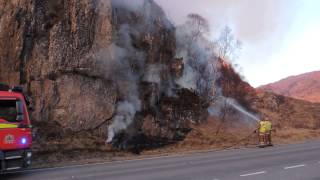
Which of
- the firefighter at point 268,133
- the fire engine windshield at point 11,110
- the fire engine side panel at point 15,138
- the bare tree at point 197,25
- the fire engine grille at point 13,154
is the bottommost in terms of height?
the firefighter at point 268,133

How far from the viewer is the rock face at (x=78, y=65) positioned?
26.2m

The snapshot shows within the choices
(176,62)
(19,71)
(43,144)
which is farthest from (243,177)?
(176,62)

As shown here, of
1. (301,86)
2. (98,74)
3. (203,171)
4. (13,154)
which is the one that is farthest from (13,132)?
(301,86)

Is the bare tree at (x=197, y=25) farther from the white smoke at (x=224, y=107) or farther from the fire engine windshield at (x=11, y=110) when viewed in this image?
the fire engine windshield at (x=11, y=110)

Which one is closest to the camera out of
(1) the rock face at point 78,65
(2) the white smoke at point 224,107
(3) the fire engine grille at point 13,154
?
(3) the fire engine grille at point 13,154

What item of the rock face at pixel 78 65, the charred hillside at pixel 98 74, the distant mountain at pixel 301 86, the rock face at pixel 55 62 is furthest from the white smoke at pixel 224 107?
the distant mountain at pixel 301 86

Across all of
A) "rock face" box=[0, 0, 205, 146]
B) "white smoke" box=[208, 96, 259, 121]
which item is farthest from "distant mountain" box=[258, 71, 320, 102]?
"rock face" box=[0, 0, 205, 146]

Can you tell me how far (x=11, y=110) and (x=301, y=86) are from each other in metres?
103

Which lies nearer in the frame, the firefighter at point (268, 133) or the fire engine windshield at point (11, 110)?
the fire engine windshield at point (11, 110)

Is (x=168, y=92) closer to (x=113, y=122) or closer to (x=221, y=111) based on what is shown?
(x=221, y=111)

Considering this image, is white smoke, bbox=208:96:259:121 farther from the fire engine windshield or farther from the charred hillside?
the fire engine windshield

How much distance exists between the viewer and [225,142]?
3044 cm

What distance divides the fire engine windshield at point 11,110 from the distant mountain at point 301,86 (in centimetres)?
8429

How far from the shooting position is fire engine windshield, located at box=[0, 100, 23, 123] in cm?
1330
